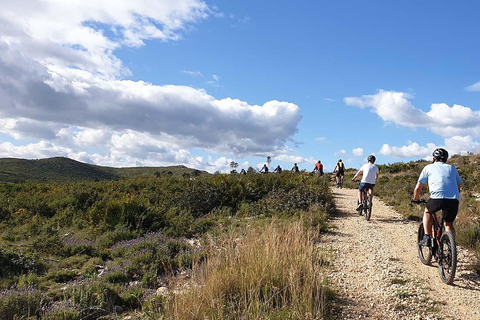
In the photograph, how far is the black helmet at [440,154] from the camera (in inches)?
259

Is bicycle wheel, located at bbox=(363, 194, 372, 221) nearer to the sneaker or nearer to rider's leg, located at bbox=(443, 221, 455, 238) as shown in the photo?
the sneaker

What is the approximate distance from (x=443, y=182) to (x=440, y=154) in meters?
0.66

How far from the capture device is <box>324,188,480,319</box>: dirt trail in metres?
5.22

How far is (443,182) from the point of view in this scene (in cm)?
618

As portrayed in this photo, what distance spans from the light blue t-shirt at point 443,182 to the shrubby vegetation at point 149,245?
2.30 meters

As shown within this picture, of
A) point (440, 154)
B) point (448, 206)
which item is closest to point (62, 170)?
point (440, 154)

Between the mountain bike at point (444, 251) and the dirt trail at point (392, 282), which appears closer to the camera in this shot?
the dirt trail at point (392, 282)

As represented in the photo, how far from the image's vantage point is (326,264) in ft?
24.0

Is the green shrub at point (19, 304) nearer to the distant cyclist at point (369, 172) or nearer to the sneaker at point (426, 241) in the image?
the sneaker at point (426, 241)

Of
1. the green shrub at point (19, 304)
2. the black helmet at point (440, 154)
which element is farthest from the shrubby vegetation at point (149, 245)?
the black helmet at point (440, 154)

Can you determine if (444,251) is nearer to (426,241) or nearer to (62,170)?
(426,241)

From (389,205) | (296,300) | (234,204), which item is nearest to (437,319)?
(296,300)

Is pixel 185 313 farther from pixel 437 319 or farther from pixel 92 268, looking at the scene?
pixel 92 268

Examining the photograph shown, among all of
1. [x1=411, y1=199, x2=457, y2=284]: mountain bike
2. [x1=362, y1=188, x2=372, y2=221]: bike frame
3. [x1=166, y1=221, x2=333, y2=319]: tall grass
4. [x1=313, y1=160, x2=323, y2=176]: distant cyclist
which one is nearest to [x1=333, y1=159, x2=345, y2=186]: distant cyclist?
[x1=313, y1=160, x2=323, y2=176]: distant cyclist
